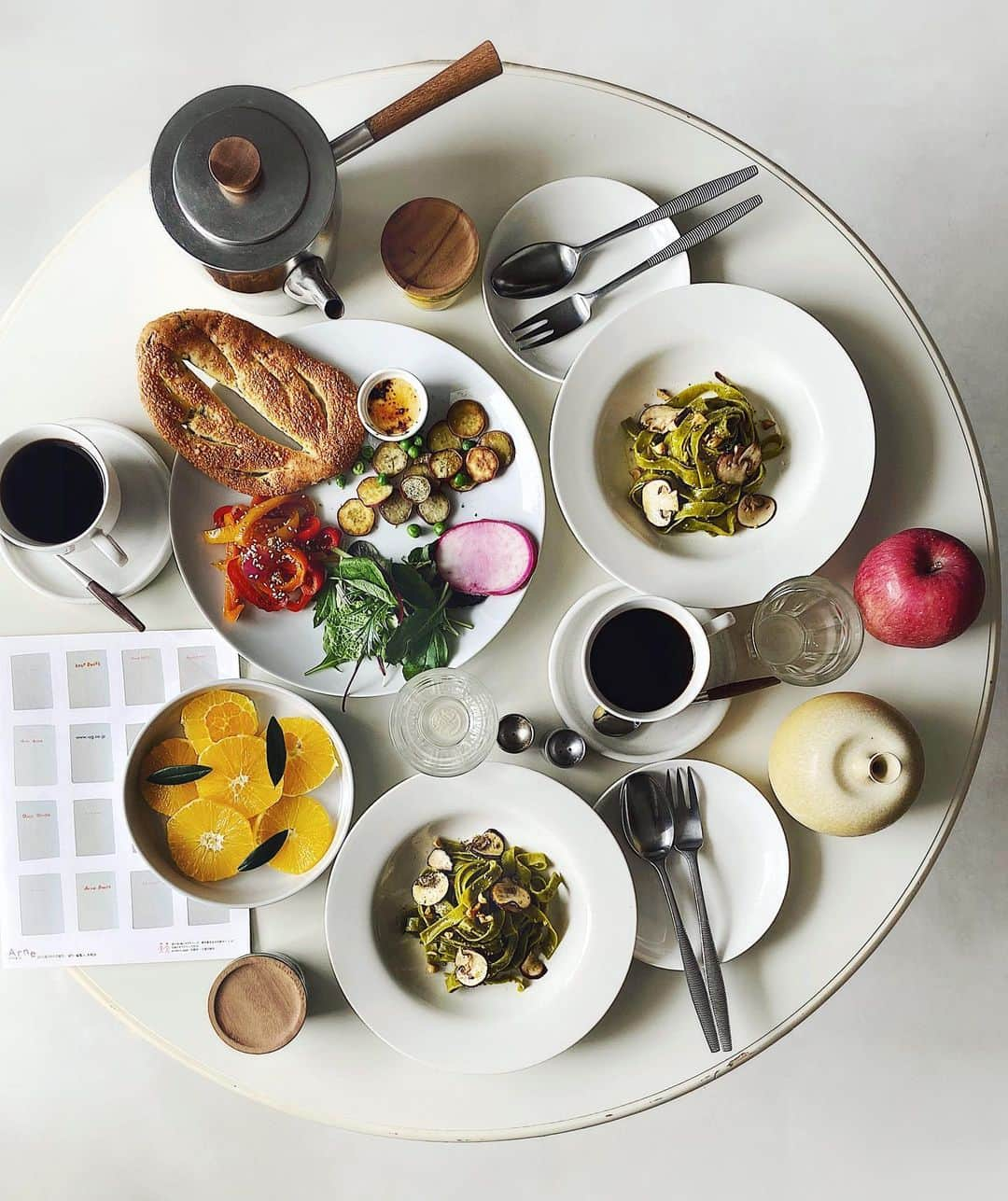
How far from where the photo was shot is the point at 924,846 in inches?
52.1

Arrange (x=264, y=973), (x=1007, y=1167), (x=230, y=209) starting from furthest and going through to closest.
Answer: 1. (x=1007, y=1167)
2. (x=264, y=973)
3. (x=230, y=209)

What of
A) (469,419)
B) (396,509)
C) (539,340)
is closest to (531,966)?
(396,509)

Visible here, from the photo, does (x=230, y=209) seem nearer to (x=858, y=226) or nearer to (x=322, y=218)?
(x=322, y=218)

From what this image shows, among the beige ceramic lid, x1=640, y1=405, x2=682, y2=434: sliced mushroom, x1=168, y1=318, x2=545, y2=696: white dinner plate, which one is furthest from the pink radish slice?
the beige ceramic lid

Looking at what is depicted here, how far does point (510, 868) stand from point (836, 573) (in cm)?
62

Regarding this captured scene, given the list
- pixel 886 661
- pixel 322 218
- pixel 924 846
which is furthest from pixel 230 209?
pixel 924 846

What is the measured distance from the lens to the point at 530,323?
1345mm

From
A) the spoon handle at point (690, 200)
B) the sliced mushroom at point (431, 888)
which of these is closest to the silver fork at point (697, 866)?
the sliced mushroom at point (431, 888)

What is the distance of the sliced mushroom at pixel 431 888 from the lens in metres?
1.28

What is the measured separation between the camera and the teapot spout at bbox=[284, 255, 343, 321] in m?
1.19

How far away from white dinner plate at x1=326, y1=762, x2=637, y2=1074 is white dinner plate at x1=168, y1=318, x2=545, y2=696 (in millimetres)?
182

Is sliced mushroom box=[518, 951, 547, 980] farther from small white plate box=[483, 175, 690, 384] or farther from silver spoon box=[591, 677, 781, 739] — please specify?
small white plate box=[483, 175, 690, 384]

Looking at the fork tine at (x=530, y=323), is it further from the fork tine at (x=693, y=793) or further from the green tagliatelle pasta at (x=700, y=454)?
the fork tine at (x=693, y=793)

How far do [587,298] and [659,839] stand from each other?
0.76 meters
